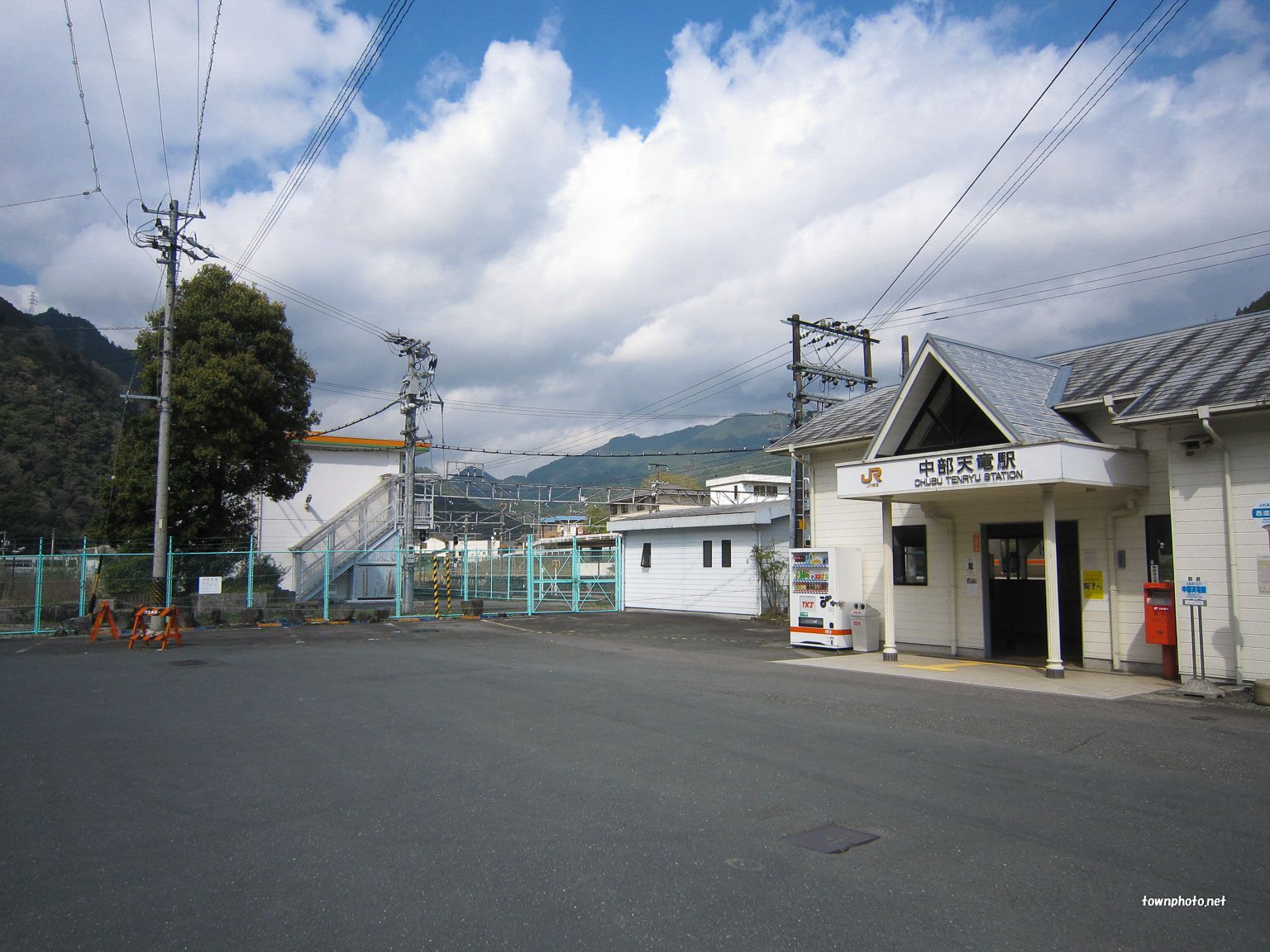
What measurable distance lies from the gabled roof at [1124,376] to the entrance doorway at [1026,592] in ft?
7.69

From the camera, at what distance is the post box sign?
1187 centimetres

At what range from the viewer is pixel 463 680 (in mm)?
12453

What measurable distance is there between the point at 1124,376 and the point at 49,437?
46435 millimetres

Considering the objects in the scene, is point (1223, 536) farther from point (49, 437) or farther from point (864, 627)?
point (49, 437)

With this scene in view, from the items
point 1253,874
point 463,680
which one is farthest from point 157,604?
point 1253,874

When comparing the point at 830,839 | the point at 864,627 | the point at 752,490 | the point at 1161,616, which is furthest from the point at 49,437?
the point at 1161,616

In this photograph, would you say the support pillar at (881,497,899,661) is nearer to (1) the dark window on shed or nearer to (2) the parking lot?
(1) the dark window on shed

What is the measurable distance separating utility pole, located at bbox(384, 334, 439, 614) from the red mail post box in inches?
852

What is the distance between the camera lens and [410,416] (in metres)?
28.9

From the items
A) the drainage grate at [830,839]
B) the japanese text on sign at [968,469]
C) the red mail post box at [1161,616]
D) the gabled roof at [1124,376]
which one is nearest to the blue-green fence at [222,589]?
the japanese text on sign at [968,469]

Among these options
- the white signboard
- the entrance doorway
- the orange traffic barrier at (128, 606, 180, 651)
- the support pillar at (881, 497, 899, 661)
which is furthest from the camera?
the orange traffic barrier at (128, 606, 180, 651)

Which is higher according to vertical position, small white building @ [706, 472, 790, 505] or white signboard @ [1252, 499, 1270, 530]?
small white building @ [706, 472, 790, 505]

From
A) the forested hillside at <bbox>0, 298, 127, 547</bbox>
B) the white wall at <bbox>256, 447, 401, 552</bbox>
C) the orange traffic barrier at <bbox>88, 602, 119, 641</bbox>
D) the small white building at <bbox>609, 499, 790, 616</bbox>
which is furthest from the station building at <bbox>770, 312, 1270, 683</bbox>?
the forested hillside at <bbox>0, 298, 127, 547</bbox>

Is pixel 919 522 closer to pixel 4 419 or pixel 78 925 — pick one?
pixel 78 925
